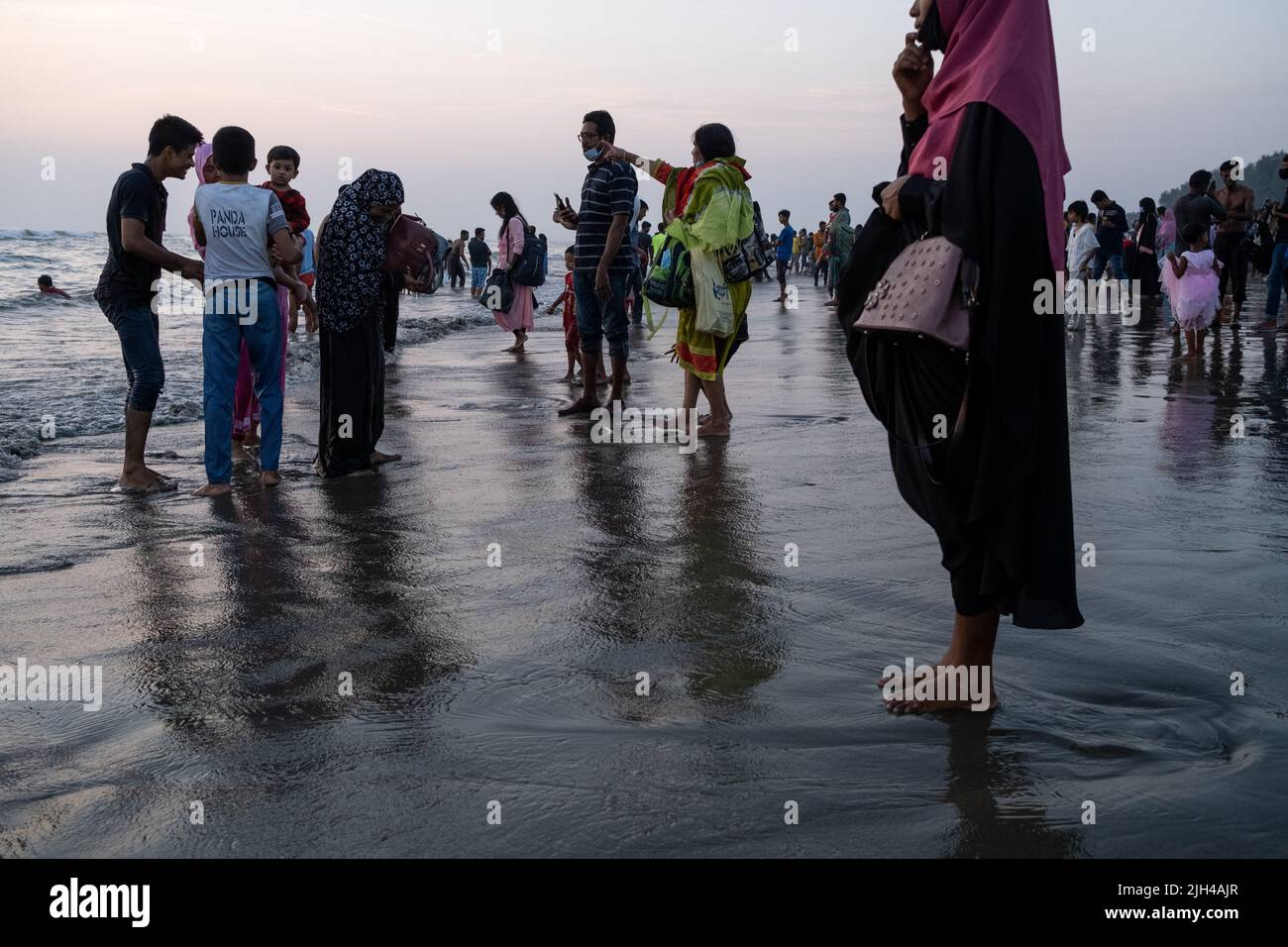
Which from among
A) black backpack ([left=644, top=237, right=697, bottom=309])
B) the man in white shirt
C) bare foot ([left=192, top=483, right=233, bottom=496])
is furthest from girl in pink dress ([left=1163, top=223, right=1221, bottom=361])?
bare foot ([left=192, top=483, right=233, bottom=496])

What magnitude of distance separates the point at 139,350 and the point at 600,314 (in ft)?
12.9

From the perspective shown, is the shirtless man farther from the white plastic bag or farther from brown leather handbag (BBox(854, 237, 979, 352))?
brown leather handbag (BBox(854, 237, 979, 352))

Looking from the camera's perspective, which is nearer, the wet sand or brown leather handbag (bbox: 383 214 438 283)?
the wet sand

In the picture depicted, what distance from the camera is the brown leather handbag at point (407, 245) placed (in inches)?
302

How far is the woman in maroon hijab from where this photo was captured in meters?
3.23

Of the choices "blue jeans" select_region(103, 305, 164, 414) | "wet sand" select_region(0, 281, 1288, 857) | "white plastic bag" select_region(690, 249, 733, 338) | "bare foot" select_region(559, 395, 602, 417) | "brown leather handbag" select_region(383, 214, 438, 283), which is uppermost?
"brown leather handbag" select_region(383, 214, 438, 283)

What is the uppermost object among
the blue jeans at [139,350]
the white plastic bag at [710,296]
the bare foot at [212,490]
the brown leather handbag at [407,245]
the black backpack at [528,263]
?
the black backpack at [528,263]

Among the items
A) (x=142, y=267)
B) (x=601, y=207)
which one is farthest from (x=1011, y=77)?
(x=601, y=207)

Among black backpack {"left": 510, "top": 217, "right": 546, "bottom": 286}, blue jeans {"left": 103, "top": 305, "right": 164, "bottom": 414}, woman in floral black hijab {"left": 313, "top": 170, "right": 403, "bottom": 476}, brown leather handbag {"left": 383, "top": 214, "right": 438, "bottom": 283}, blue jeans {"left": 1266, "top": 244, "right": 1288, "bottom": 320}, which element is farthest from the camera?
blue jeans {"left": 1266, "top": 244, "right": 1288, "bottom": 320}

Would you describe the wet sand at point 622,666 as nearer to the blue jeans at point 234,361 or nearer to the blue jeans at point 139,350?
the blue jeans at point 234,361

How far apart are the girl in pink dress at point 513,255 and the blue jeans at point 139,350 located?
8.00 meters

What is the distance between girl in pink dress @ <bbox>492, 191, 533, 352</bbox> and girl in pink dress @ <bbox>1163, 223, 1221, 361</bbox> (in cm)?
748

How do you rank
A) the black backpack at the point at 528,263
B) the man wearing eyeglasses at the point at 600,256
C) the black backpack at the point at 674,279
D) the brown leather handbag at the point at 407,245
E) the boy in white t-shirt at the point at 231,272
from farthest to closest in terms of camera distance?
the black backpack at the point at 528,263 < the man wearing eyeglasses at the point at 600,256 < the black backpack at the point at 674,279 < the brown leather handbag at the point at 407,245 < the boy in white t-shirt at the point at 231,272

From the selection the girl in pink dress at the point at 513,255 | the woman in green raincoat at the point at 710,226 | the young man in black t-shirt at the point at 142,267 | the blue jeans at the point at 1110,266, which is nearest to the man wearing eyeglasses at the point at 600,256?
the woman in green raincoat at the point at 710,226
